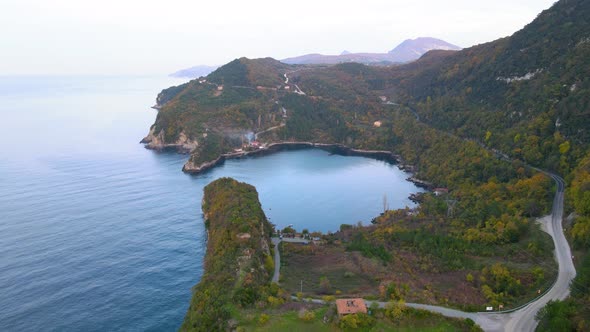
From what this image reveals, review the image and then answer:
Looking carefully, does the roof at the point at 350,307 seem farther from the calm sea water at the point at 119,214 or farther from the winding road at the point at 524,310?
the calm sea water at the point at 119,214

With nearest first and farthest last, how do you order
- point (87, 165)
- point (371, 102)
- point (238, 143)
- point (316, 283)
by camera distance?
point (316, 283)
point (87, 165)
point (238, 143)
point (371, 102)

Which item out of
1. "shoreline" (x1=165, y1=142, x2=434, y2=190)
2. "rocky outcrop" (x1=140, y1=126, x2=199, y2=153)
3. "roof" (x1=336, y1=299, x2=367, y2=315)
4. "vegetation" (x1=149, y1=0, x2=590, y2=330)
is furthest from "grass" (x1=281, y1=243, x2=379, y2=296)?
"rocky outcrop" (x1=140, y1=126, x2=199, y2=153)

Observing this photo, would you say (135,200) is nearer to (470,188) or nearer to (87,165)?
(87,165)

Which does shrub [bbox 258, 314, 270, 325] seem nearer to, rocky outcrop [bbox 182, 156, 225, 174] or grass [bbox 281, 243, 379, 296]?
grass [bbox 281, 243, 379, 296]

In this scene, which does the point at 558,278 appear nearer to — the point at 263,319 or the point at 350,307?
the point at 350,307

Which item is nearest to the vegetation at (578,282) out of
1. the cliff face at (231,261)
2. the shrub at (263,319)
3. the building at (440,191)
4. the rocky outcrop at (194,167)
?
the shrub at (263,319)

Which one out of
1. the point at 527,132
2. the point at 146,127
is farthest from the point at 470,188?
the point at 146,127

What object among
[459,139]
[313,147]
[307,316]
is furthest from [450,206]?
[313,147]
